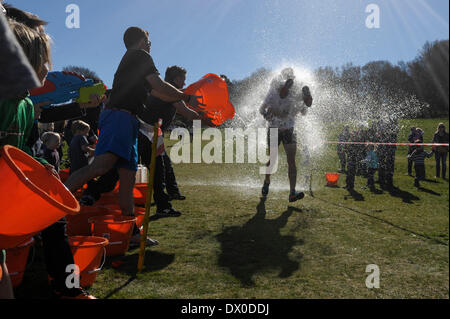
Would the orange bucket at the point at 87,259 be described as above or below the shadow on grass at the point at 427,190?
above

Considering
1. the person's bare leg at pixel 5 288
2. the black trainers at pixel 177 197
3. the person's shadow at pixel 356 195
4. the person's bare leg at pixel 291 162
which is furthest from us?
the person's shadow at pixel 356 195

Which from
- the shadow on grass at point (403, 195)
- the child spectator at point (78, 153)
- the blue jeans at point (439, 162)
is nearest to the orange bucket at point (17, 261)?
the child spectator at point (78, 153)

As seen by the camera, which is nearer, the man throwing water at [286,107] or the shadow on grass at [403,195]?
the man throwing water at [286,107]

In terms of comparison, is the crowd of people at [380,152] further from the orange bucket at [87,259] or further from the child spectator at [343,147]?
the orange bucket at [87,259]

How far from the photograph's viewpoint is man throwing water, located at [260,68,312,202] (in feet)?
18.7

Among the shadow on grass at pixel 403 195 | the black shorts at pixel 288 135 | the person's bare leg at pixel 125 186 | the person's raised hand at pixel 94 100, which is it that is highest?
the person's raised hand at pixel 94 100

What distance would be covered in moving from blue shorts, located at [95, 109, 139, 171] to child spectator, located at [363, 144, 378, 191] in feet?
22.1

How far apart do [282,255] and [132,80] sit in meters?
1.99

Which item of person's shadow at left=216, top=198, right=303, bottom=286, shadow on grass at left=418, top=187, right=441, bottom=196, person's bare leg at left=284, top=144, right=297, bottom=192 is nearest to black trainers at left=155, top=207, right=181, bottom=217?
person's shadow at left=216, top=198, right=303, bottom=286

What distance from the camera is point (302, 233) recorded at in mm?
3902

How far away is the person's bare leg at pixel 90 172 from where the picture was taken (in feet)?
9.82

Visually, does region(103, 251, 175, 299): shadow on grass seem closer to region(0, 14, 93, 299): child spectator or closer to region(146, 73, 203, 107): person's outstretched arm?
region(0, 14, 93, 299): child spectator

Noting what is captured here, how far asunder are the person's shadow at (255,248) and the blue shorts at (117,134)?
123 cm
